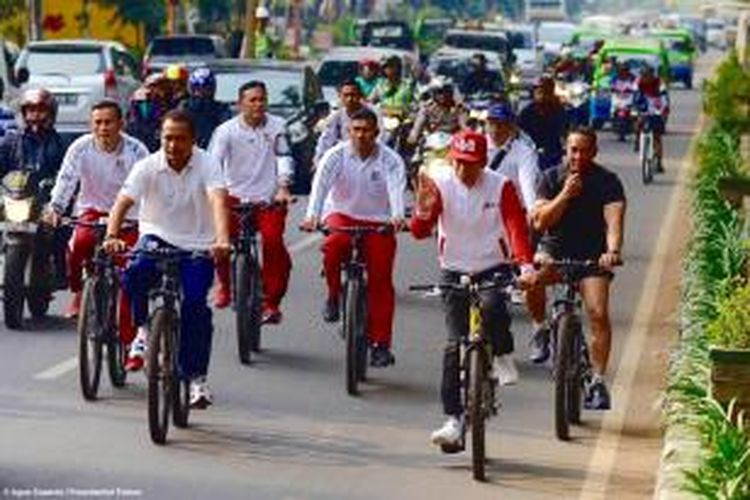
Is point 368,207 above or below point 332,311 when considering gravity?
above

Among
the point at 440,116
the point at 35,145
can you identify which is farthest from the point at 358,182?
the point at 440,116

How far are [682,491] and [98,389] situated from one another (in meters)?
5.04

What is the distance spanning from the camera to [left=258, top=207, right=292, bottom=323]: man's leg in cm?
1781

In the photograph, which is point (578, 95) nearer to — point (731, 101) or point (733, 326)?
point (731, 101)

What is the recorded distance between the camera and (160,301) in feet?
45.4

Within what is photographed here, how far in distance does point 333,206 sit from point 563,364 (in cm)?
337

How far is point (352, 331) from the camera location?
598 inches

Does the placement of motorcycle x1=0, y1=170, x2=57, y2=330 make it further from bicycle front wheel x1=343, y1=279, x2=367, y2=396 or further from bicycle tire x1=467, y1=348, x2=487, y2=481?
bicycle tire x1=467, y1=348, x2=487, y2=481

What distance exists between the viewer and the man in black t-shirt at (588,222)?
1434cm

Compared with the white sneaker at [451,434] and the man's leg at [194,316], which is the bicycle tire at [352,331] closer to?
the man's leg at [194,316]

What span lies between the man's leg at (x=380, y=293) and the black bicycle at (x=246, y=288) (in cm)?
100

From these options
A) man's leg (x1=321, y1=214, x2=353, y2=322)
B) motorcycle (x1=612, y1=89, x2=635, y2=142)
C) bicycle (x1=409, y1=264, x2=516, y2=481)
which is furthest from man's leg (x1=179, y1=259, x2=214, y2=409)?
motorcycle (x1=612, y1=89, x2=635, y2=142)

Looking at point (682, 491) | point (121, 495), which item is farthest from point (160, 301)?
point (682, 491)

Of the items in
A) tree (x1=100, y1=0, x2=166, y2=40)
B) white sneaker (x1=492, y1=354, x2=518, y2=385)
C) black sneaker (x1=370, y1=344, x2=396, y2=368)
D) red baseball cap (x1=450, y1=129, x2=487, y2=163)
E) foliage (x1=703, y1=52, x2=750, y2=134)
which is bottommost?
tree (x1=100, y1=0, x2=166, y2=40)
